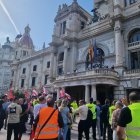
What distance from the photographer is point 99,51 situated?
24.5 meters

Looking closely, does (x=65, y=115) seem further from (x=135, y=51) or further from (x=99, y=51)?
(x=99, y=51)

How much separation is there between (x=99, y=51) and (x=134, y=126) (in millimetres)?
21711

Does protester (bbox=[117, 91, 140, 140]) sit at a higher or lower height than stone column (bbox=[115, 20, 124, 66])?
lower

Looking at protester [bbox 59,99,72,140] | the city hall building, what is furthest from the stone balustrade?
protester [bbox 59,99,72,140]

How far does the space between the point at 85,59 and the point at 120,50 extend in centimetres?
636

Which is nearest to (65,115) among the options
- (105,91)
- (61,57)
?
(105,91)

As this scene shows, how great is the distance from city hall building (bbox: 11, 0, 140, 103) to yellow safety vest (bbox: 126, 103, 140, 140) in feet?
50.5

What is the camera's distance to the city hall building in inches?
768

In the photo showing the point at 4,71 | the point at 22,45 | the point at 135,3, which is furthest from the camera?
the point at 4,71

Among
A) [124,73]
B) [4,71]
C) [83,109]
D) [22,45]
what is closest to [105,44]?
[124,73]

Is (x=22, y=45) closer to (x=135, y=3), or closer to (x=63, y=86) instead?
(x=63, y=86)

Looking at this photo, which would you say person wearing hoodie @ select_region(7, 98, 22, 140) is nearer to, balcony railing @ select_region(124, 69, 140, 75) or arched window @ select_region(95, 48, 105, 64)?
balcony railing @ select_region(124, 69, 140, 75)

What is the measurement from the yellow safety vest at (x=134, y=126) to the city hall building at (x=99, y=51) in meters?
15.4

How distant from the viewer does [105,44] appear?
933 inches
